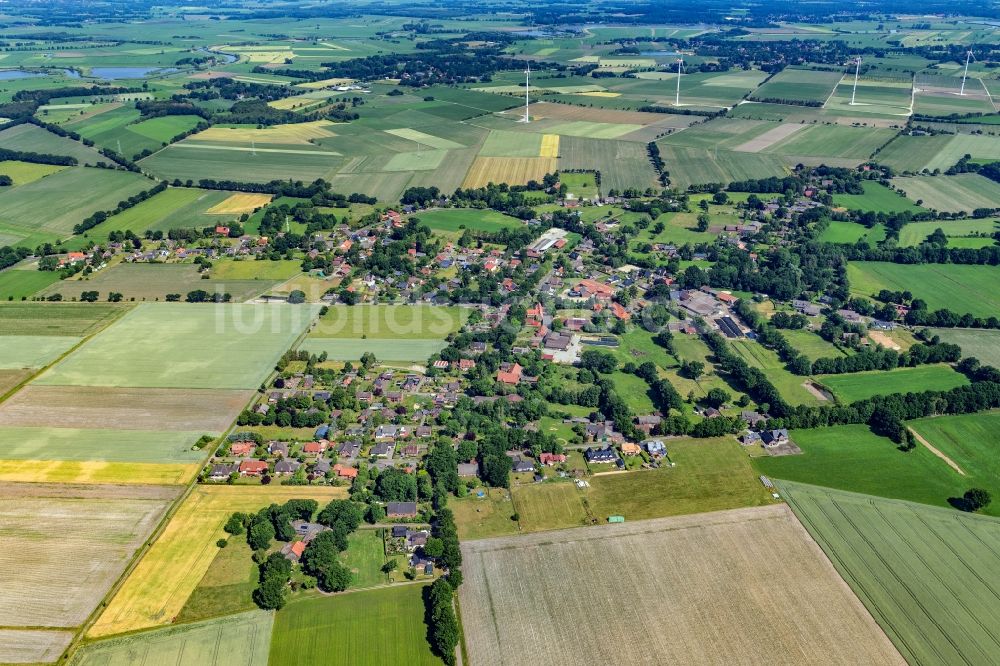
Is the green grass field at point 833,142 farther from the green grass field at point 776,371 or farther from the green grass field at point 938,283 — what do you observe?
the green grass field at point 776,371

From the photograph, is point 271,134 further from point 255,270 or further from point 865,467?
point 865,467

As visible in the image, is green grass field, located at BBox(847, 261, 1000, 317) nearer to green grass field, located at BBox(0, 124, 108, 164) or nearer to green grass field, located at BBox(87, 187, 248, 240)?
green grass field, located at BBox(87, 187, 248, 240)

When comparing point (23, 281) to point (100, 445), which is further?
point (23, 281)

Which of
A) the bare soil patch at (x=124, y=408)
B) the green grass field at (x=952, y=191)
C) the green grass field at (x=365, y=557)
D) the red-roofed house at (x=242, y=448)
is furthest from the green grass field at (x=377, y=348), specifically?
the green grass field at (x=952, y=191)

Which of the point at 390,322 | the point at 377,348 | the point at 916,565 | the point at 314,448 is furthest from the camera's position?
the point at 390,322

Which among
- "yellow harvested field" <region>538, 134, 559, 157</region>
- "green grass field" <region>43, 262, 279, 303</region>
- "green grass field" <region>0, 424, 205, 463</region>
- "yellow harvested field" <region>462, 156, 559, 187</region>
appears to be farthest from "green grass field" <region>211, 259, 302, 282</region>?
"yellow harvested field" <region>538, 134, 559, 157</region>

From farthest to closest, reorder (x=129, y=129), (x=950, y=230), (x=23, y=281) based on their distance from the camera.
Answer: (x=129, y=129), (x=950, y=230), (x=23, y=281)

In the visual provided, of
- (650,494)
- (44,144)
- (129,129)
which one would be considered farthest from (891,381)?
(44,144)
